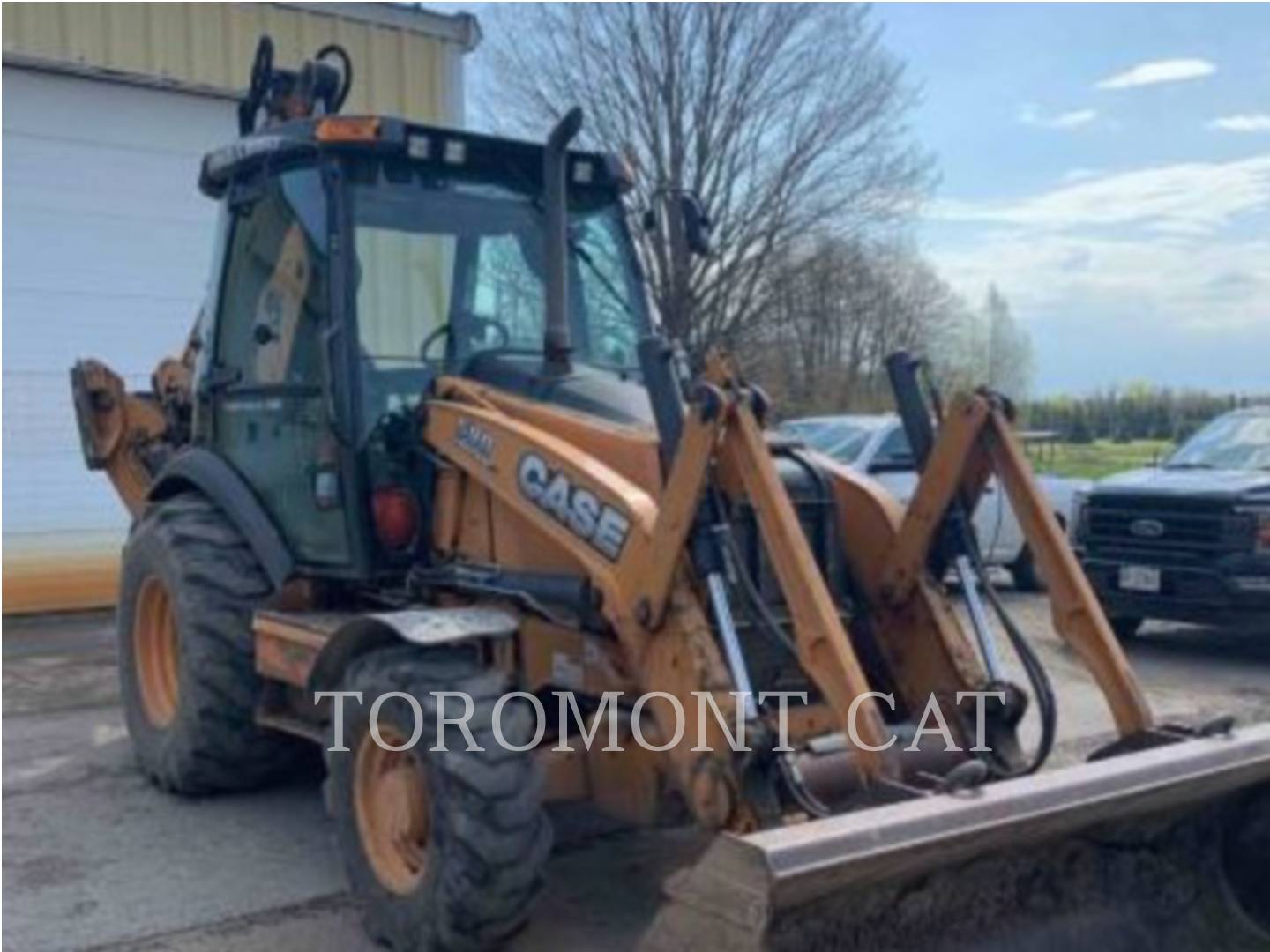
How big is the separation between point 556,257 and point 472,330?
456 mm

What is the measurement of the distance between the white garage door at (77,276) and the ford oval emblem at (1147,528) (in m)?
8.08

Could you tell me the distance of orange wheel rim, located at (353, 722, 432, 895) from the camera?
4840mm

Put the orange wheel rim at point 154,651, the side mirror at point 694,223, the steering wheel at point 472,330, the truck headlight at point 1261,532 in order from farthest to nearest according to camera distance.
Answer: the truck headlight at point 1261,532 < the orange wheel rim at point 154,651 < the side mirror at point 694,223 < the steering wheel at point 472,330

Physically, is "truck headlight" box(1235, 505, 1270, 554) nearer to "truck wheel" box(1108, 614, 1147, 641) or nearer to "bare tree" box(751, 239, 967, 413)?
"truck wheel" box(1108, 614, 1147, 641)

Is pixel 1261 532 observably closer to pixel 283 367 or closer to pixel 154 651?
pixel 283 367

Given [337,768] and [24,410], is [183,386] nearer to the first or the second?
[337,768]

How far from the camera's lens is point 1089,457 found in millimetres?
24391

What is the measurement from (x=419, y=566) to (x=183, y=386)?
9.31ft

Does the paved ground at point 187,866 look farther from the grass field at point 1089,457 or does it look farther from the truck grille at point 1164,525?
the grass field at point 1089,457

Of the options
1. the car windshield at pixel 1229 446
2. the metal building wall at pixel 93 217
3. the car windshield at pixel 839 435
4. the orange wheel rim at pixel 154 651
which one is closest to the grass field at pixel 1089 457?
the car windshield at pixel 839 435

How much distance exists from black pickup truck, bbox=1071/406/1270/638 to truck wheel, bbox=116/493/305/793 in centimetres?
661

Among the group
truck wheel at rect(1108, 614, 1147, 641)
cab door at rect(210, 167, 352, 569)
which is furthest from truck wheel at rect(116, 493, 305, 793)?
truck wheel at rect(1108, 614, 1147, 641)

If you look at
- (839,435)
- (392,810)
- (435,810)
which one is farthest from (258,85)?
(839,435)

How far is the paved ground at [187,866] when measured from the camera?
510 centimetres
